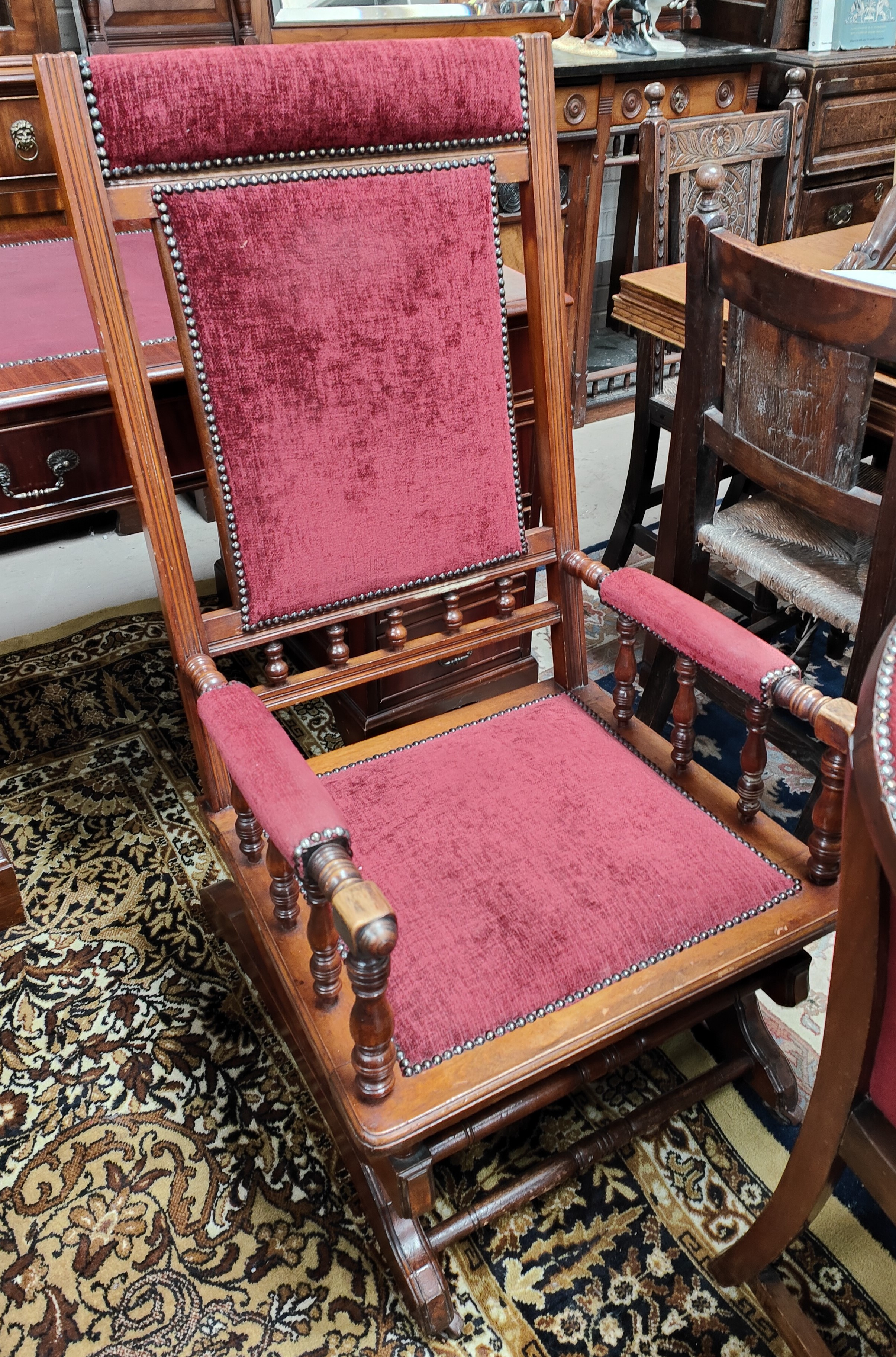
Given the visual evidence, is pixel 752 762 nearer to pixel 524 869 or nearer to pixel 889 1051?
pixel 524 869

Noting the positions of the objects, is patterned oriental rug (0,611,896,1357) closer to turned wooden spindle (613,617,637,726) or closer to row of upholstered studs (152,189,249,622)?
turned wooden spindle (613,617,637,726)

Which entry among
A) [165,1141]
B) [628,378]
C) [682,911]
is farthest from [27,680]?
[628,378]

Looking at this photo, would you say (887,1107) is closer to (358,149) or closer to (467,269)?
(467,269)

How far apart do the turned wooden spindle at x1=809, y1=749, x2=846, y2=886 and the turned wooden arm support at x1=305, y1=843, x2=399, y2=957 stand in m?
0.53

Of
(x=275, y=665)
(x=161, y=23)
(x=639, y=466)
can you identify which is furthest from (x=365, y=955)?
(x=161, y=23)

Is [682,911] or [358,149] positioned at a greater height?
[358,149]

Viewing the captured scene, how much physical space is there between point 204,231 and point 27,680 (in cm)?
153

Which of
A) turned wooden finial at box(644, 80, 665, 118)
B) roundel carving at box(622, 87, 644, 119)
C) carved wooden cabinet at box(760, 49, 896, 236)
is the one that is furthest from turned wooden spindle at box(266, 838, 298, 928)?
carved wooden cabinet at box(760, 49, 896, 236)

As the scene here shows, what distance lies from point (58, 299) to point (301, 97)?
0.82 m

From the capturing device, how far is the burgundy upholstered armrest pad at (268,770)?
2.86ft

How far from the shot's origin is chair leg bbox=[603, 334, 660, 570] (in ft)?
7.41

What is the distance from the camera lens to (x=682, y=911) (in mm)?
1092

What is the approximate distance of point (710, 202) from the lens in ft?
4.77

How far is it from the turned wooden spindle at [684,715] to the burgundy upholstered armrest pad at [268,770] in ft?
1.52
